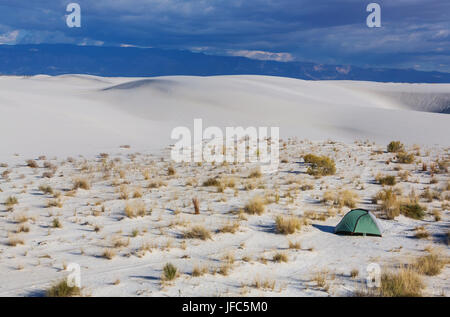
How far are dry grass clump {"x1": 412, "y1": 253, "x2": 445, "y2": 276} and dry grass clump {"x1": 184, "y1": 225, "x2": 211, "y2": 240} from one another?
4128 mm

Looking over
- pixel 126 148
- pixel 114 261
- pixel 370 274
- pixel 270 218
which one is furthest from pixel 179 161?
pixel 370 274

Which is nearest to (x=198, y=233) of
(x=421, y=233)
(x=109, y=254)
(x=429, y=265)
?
(x=109, y=254)

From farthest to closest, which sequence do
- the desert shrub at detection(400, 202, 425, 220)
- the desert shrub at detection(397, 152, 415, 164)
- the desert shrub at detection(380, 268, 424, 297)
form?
the desert shrub at detection(397, 152, 415, 164), the desert shrub at detection(400, 202, 425, 220), the desert shrub at detection(380, 268, 424, 297)

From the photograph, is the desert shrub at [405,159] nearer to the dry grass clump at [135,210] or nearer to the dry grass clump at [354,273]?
the dry grass clump at [354,273]

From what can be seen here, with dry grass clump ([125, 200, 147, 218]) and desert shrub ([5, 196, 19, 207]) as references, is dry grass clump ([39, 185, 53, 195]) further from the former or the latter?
dry grass clump ([125, 200, 147, 218])

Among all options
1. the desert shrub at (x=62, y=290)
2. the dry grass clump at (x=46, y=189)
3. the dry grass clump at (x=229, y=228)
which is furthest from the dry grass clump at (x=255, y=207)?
the dry grass clump at (x=46, y=189)

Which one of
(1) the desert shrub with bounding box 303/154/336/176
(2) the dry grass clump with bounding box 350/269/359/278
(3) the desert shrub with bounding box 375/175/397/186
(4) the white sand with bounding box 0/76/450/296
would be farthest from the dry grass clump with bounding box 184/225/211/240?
(3) the desert shrub with bounding box 375/175/397/186

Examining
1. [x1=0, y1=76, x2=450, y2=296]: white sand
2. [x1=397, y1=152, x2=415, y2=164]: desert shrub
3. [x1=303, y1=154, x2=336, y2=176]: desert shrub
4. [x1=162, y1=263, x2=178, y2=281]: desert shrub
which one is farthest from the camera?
[x1=397, y1=152, x2=415, y2=164]: desert shrub

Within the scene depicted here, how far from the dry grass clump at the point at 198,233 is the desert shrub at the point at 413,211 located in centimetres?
544

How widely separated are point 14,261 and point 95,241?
5.06ft

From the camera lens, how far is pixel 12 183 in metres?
12.6

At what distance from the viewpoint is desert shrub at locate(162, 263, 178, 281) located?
600 centimetres

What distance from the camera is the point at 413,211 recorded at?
9.52 meters
